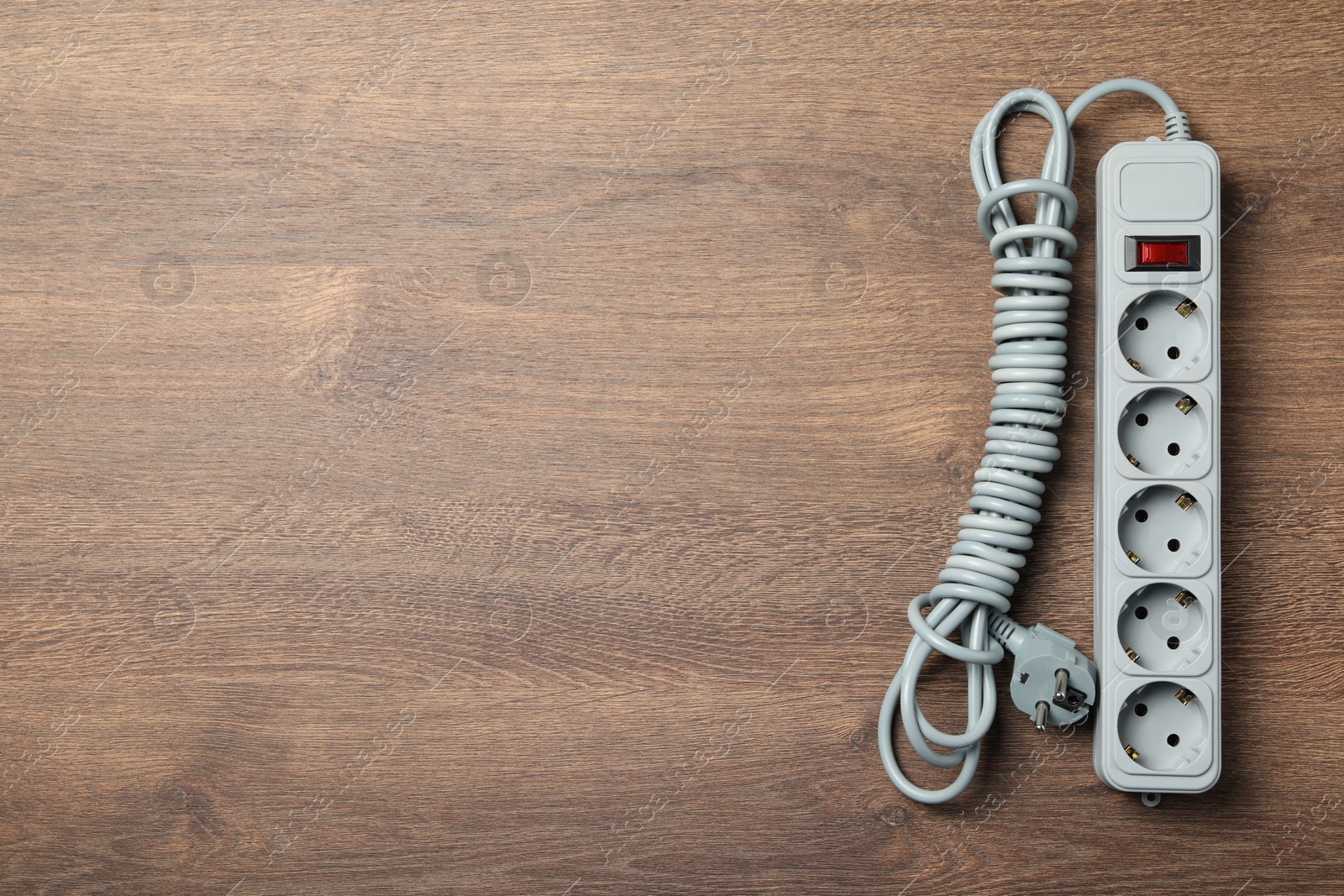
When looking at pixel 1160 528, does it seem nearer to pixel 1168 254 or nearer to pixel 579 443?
pixel 1168 254

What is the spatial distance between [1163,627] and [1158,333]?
0.86 feet

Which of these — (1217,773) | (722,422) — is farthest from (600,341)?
(1217,773)

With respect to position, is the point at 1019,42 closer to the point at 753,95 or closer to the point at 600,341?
the point at 753,95

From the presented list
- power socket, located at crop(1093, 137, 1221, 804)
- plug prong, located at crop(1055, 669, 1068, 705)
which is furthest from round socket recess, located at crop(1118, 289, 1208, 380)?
plug prong, located at crop(1055, 669, 1068, 705)

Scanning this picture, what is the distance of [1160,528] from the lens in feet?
2.42

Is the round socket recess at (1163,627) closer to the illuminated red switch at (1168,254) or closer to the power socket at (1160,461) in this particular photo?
the power socket at (1160,461)

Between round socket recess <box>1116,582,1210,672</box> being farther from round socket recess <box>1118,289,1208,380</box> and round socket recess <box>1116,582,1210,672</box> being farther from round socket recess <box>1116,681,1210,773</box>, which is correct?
round socket recess <box>1118,289,1208,380</box>

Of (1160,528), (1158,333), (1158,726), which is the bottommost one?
(1158,726)

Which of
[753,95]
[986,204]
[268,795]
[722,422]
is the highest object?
[753,95]

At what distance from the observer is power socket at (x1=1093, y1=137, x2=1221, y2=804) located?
2.36 ft

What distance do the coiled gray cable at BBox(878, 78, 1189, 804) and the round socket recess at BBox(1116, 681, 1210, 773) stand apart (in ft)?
0.41

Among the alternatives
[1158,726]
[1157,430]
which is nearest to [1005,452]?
[1157,430]

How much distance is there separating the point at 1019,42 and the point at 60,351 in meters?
0.98

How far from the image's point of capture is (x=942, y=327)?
79 cm
